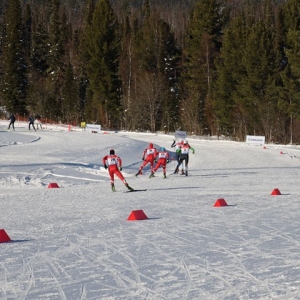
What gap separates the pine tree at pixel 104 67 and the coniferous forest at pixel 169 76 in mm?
120

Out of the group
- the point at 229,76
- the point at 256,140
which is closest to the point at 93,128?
the point at 229,76

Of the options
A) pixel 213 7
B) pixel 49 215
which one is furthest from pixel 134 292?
pixel 213 7

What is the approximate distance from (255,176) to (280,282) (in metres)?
16.0

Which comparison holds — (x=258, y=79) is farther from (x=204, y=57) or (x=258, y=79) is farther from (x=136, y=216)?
(x=136, y=216)

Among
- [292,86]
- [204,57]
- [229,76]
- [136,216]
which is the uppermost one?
[204,57]

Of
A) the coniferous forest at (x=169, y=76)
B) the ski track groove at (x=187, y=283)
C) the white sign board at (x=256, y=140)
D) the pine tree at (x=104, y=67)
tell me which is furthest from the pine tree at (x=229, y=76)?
the ski track groove at (x=187, y=283)

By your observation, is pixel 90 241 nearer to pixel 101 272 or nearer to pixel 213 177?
pixel 101 272

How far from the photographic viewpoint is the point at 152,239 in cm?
919

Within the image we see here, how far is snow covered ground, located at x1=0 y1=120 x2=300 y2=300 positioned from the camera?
6246mm

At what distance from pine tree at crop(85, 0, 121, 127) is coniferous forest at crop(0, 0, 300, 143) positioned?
0.40 feet

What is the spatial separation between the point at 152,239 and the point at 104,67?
186 feet

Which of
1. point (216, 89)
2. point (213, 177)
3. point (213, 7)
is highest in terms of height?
point (213, 7)

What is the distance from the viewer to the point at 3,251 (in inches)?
328

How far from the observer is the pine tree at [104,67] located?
211 feet
